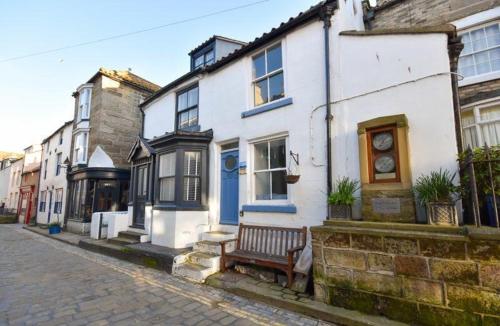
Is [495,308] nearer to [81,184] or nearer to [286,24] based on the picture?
[286,24]

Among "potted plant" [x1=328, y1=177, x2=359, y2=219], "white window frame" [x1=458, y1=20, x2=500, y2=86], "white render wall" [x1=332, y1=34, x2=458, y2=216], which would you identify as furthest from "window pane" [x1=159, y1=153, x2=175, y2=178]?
"white window frame" [x1=458, y1=20, x2=500, y2=86]

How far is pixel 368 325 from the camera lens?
341 centimetres

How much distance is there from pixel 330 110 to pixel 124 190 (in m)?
12.5

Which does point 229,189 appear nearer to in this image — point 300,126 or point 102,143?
point 300,126

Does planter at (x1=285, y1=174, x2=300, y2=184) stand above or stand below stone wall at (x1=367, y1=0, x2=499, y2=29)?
below

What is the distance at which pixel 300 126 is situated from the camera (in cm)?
616

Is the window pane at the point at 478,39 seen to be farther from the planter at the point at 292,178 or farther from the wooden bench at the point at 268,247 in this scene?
the wooden bench at the point at 268,247

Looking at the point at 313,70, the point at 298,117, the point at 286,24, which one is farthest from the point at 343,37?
the point at 298,117

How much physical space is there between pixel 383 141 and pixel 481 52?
491 centimetres

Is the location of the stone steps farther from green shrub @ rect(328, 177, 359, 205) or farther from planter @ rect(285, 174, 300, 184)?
green shrub @ rect(328, 177, 359, 205)

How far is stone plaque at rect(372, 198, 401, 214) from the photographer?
4.21m

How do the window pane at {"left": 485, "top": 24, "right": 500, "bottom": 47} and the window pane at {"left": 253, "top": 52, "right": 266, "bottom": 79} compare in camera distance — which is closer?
the window pane at {"left": 485, "top": 24, "right": 500, "bottom": 47}

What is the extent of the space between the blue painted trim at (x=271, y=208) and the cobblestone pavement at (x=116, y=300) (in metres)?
2.19

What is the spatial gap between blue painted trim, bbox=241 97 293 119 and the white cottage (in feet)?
0.12
